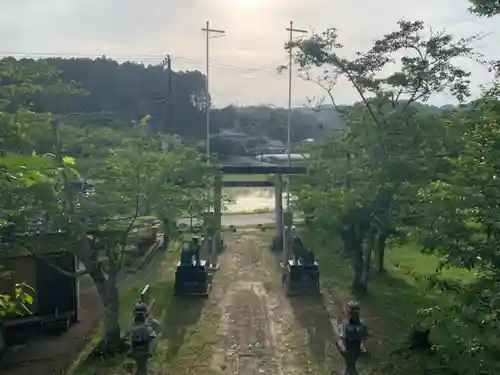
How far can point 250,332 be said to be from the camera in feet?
41.8

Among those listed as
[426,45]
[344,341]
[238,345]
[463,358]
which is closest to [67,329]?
[238,345]

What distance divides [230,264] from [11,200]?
10.7 meters

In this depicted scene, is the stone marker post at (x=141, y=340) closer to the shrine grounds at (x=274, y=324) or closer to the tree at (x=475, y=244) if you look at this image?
the shrine grounds at (x=274, y=324)

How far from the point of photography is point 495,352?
258 inches

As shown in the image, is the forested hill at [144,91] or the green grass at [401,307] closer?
the green grass at [401,307]

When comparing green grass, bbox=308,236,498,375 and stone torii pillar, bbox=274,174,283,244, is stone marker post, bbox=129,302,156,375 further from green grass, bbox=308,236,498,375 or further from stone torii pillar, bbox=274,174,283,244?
stone torii pillar, bbox=274,174,283,244

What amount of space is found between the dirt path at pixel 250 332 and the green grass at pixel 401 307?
42.8 inches

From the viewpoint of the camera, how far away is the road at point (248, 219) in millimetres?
29797

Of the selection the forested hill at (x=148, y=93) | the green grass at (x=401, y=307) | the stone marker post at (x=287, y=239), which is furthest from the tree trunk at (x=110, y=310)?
the forested hill at (x=148, y=93)

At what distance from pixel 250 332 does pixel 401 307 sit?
4035mm

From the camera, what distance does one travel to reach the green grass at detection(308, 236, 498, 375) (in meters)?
7.18

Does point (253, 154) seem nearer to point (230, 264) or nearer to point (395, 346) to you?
point (230, 264)

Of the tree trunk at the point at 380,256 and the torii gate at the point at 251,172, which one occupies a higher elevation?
the torii gate at the point at 251,172

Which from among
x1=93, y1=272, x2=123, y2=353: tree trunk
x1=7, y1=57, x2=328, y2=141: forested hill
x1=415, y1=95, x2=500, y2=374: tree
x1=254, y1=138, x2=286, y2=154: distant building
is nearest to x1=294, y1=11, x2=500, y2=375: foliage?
x1=415, y1=95, x2=500, y2=374: tree
